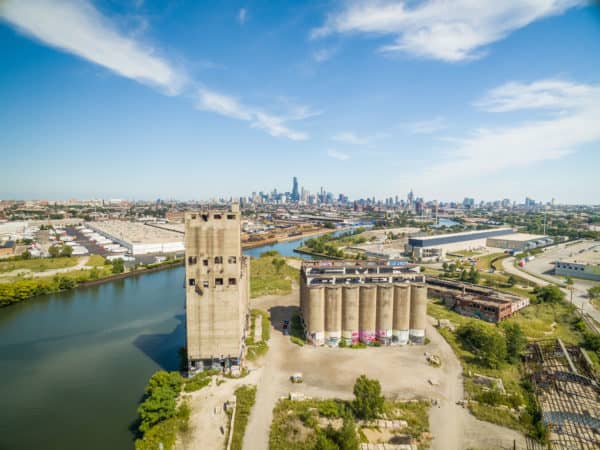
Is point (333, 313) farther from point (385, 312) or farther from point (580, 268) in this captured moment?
point (580, 268)

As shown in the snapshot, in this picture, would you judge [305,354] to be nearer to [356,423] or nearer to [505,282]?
[356,423]

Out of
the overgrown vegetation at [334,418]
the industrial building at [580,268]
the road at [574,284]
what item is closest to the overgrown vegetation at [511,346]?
the road at [574,284]

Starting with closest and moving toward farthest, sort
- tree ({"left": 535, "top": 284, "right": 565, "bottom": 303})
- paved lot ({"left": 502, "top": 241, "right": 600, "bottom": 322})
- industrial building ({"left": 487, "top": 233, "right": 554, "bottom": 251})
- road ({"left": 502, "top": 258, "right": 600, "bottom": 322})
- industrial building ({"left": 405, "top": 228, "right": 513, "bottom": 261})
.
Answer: road ({"left": 502, "top": 258, "right": 600, "bottom": 322}) < tree ({"left": 535, "top": 284, "right": 565, "bottom": 303}) < paved lot ({"left": 502, "top": 241, "right": 600, "bottom": 322}) < industrial building ({"left": 405, "top": 228, "right": 513, "bottom": 261}) < industrial building ({"left": 487, "top": 233, "right": 554, "bottom": 251})

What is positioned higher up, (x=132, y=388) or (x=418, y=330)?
(x=418, y=330)

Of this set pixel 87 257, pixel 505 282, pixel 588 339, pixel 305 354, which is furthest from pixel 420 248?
pixel 87 257

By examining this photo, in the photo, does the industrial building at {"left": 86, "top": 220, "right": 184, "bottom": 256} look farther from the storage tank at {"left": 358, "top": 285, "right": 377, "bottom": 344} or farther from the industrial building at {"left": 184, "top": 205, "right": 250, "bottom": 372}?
the storage tank at {"left": 358, "top": 285, "right": 377, "bottom": 344}

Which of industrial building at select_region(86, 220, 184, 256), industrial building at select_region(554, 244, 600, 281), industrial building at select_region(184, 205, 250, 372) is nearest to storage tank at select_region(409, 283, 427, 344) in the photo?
industrial building at select_region(184, 205, 250, 372)

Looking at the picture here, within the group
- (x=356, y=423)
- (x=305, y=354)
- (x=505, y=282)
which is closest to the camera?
(x=356, y=423)

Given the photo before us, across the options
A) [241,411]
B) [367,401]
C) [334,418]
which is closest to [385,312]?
[367,401]
